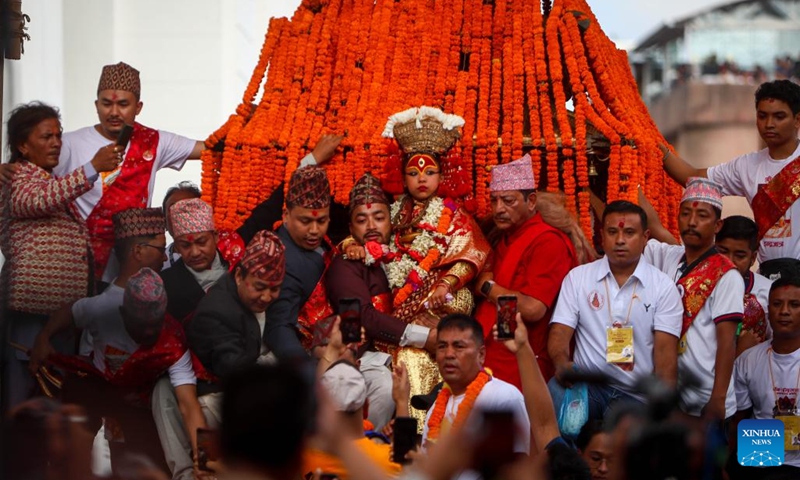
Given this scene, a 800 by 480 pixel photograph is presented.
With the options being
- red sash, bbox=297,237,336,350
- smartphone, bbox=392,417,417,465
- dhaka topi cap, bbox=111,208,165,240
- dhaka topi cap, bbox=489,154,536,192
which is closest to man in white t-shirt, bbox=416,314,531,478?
smartphone, bbox=392,417,417,465

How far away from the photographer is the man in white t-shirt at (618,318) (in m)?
6.19

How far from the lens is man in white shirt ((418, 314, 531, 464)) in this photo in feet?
18.4

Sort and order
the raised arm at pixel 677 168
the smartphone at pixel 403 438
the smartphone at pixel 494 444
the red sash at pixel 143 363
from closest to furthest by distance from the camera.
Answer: the smartphone at pixel 494 444 → the smartphone at pixel 403 438 → the red sash at pixel 143 363 → the raised arm at pixel 677 168

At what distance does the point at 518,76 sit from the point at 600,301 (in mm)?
1628

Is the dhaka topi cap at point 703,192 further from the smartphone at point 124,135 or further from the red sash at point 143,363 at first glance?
the smartphone at point 124,135

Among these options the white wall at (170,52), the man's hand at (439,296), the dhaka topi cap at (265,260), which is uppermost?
the white wall at (170,52)

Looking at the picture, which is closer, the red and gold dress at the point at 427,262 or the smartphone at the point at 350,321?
the smartphone at the point at 350,321

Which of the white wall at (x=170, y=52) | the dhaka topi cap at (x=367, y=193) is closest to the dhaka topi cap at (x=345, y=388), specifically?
the dhaka topi cap at (x=367, y=193)

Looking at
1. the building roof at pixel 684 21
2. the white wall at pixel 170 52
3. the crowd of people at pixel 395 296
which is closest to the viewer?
the crowd of people at pixel 395 296

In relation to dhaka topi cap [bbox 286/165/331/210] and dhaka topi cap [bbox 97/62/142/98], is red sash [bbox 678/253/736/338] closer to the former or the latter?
dhaka topi cap [bbox 286/165/331/210]

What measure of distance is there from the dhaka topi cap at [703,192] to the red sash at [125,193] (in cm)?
271

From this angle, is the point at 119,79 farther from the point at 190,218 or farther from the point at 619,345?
the point at 619,345

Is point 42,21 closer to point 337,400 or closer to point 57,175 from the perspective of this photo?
point 57,175

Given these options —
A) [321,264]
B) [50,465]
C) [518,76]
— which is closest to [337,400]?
[50,465]
